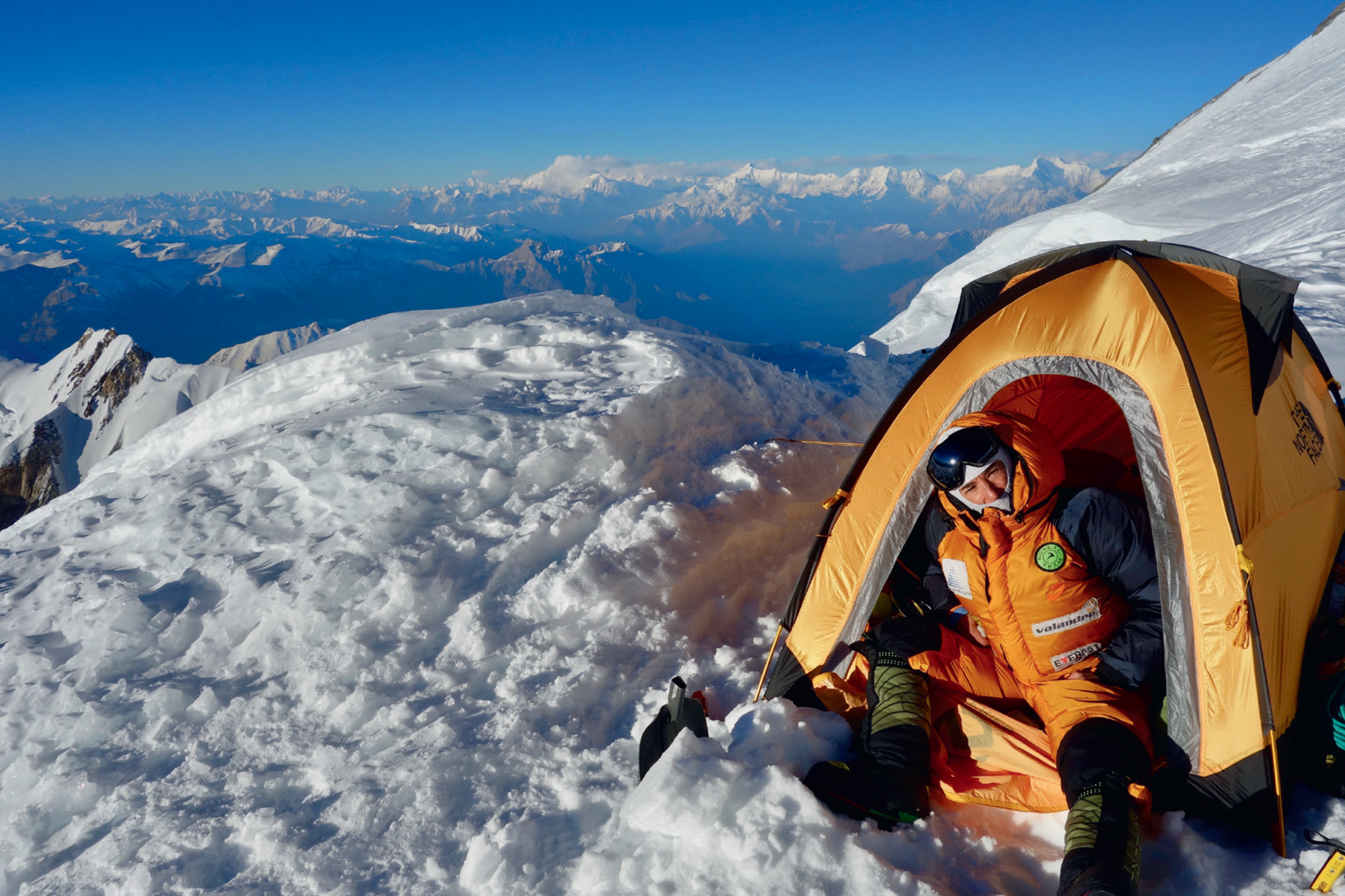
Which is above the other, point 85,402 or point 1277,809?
A: point 1277,809

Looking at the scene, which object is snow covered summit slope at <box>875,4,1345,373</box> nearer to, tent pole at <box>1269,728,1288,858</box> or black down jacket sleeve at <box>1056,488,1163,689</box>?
black down jacket sleeve at <box>1056,488,1163,689</box>

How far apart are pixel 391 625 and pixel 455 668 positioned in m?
0.65

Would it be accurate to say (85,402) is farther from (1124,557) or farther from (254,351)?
(254,351)

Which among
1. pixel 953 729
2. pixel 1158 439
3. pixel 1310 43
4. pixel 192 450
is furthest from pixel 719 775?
pixel 1310 43

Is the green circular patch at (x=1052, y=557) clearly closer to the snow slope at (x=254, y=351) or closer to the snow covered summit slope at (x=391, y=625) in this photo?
the snow covered summit slope at (x=391, y=625)

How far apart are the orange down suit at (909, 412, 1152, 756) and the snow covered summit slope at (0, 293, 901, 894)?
5.54ft

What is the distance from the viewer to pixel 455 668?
4328mm

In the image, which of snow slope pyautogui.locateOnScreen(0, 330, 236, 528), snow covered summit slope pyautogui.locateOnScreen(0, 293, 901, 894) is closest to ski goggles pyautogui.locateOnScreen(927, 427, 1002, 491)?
snow covered summit slope pyautogui.locateOnScreen(0, 293, 901, 894)

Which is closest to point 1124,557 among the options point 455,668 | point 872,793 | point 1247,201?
point 872,793

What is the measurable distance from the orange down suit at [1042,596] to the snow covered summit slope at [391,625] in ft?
5.54

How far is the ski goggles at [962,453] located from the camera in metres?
2.99

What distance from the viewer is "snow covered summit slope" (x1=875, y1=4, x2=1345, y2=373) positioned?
12266 millimetres

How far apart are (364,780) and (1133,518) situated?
169 inches

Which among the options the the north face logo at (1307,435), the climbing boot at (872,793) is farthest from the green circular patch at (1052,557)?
the the north face logo at (1307,435)
